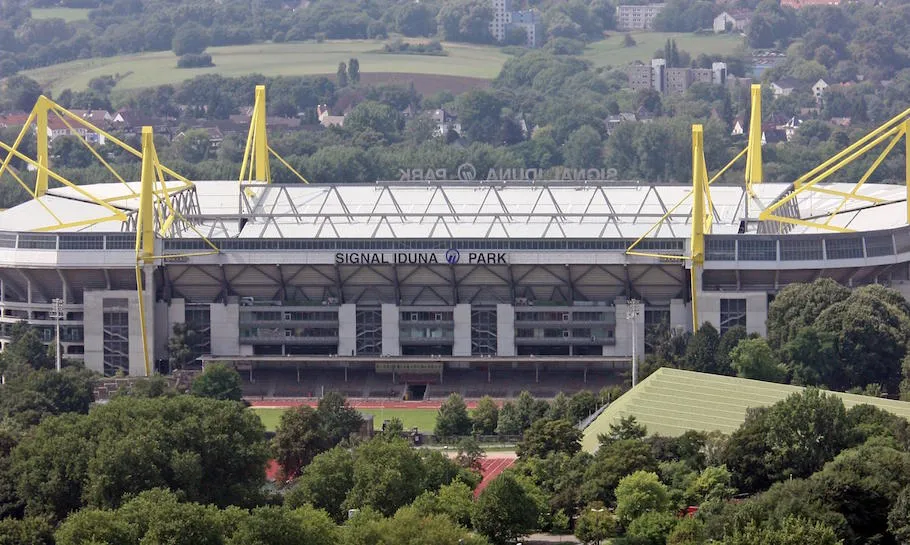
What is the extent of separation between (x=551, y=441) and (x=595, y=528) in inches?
458

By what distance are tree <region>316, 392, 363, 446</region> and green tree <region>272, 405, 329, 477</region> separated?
2.79 m

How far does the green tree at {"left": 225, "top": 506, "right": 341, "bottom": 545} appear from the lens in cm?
8562

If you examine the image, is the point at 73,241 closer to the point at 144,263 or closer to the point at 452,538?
the point at 144,263

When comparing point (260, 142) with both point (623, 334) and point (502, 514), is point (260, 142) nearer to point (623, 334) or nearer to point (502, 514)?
point (623, 334)

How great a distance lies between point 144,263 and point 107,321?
3.31 meters

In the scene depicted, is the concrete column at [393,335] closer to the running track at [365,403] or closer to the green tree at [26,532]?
the running track at [365,403]

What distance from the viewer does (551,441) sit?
105 meters

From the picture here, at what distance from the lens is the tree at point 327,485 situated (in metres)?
95.4

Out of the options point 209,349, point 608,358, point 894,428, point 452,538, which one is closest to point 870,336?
point 608,358

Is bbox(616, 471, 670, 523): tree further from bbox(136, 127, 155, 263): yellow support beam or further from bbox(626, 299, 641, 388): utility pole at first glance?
bbox(136, 127, 155, 263): yellow support beam

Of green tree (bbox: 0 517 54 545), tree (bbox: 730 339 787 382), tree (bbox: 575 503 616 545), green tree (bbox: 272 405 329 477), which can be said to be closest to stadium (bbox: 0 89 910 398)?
tree (bbox: 730 339 787 382)

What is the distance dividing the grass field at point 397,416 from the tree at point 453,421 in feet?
8.18

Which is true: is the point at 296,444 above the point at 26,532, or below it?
above

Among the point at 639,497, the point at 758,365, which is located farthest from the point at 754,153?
the point at 639,497
